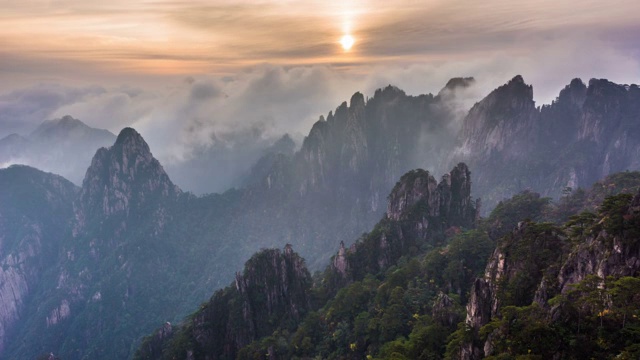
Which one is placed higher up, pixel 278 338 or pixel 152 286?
pixel 152 286

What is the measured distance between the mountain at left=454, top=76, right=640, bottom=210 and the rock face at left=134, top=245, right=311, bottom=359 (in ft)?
287

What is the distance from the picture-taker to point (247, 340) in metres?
83.2

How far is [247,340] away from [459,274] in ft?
134

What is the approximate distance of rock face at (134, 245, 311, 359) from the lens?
83625mm

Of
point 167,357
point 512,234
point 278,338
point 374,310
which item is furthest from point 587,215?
point 167,357

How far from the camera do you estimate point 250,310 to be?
85562mm

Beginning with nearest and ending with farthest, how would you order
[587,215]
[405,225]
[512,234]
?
[587,215]
[512,234]
[405,225]

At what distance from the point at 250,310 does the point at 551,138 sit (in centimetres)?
13112

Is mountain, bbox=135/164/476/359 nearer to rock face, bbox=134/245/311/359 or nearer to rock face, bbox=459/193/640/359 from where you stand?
rock face, bbox=134/245/311/359

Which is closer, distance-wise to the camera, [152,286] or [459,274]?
[459,274]

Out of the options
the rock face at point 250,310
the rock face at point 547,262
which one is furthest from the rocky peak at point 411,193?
the rock face at point 547,262

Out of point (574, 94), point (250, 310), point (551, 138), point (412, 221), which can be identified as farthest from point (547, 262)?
point (574, 94)

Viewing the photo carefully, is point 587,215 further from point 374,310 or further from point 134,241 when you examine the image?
point 134,241

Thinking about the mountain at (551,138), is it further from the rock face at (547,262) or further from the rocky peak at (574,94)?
the rock face at (547,262)
